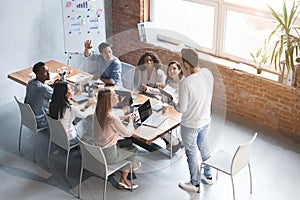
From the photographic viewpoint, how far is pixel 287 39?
588 centimetres

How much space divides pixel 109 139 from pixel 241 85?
248cm

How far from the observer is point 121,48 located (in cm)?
657

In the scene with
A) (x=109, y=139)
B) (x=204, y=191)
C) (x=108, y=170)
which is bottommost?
(x=204, y=191)

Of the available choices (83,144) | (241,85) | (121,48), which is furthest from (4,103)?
(241,85)

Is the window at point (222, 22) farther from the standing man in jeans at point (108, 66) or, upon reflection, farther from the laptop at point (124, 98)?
the laptop at point (124, 98)

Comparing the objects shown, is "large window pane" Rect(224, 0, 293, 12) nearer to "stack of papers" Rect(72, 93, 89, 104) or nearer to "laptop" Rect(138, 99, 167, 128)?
"laptop" Rect(138, 99, 167, 128)

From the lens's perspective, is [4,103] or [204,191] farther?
[4,103]

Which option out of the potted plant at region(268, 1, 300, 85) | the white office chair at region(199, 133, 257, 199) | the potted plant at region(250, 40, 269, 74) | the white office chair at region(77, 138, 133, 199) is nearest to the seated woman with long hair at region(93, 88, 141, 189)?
the white office chair at region(77, 138, 133, 199)

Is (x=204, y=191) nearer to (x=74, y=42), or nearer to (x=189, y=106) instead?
(x=189, y=106)

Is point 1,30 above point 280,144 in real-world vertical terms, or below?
above

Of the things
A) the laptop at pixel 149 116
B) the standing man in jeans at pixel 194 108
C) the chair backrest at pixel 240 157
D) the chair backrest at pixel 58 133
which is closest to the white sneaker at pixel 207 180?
the standing man in jeans at pixel 194 108

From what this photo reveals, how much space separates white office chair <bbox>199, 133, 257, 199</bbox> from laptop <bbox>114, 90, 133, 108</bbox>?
0.98m

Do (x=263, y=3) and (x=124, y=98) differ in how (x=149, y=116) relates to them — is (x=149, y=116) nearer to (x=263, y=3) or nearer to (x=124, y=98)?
(x=124, y=98)

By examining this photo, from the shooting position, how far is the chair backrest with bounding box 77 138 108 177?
4676 millimetres
